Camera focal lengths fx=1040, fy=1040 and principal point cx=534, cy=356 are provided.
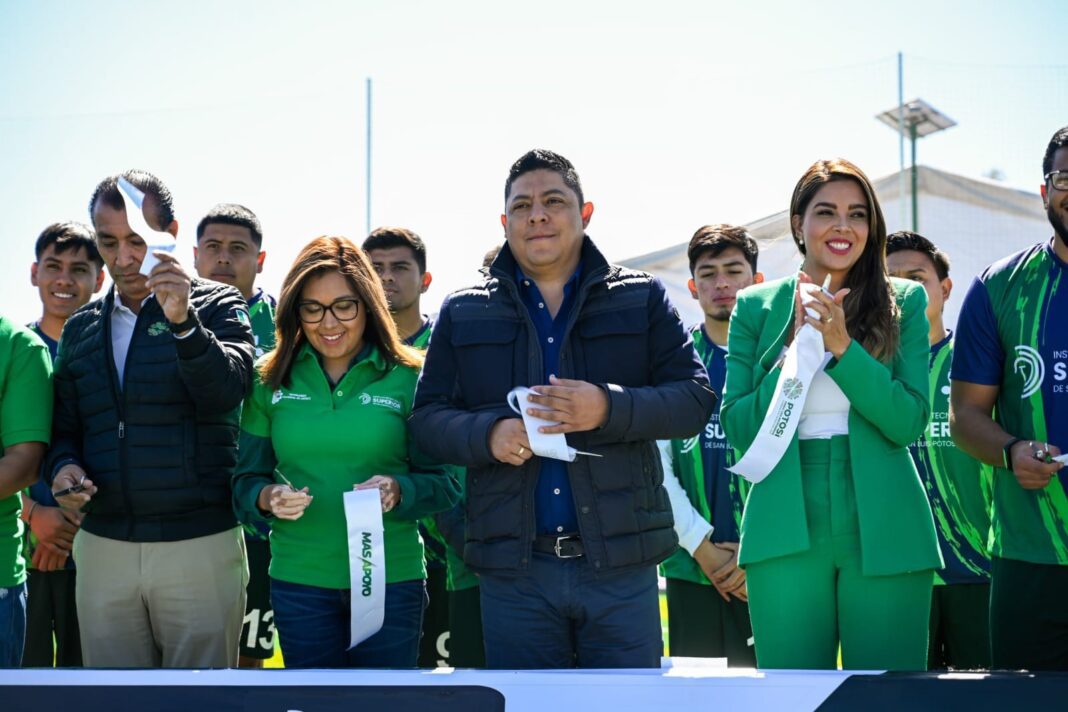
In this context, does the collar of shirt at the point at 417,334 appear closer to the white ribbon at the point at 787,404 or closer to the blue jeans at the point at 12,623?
the blue jeans at the point at 12,623

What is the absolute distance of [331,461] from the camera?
308cm

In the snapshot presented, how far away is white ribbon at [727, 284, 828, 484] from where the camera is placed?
265 cm

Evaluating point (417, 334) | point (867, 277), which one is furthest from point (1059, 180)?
point (417, 334)

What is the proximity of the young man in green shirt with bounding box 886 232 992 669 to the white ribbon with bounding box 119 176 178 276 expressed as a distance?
8.94ft

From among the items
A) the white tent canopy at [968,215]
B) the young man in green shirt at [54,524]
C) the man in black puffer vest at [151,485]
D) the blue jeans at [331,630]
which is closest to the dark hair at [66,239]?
the young man in green shirt at [54,524]

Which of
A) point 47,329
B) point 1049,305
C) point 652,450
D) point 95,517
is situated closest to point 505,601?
point 652,450

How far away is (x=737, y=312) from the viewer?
303cm

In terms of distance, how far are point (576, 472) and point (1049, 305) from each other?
142cm

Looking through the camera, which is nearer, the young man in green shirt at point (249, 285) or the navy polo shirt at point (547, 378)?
the navy polo shirt at point (547, 378)

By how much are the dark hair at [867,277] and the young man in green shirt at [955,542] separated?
1.08 metres

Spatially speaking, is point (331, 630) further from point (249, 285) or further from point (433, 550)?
point (249, 285)

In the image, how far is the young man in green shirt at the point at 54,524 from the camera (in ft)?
13.9

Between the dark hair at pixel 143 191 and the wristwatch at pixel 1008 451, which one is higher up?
the dark hair at pixel 143 191

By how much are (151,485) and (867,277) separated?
7.26 ft
